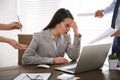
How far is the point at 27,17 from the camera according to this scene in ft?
11.1

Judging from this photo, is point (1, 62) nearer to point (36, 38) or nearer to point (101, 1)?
point (36, 38)

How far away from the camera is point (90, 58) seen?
170 cm

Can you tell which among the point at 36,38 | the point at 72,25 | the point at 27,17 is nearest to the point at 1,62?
the point at 27,17

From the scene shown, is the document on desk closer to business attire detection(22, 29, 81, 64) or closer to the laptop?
the laptop

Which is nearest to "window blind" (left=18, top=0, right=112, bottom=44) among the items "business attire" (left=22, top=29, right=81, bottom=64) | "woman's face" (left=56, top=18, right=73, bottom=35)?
"business attire" (left=22, top=29, right=81, bottom=64)

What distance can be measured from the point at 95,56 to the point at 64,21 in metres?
0.70

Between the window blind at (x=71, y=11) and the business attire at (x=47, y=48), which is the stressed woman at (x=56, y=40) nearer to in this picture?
the business attire at (x=47, y=48)

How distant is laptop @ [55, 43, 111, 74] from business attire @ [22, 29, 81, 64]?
426 millimetres

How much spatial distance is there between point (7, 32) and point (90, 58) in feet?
6.45

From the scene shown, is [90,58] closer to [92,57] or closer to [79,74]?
[92,57]

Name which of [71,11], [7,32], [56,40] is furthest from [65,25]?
[7,32]

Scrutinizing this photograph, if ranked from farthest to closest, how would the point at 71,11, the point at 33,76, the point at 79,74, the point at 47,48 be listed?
1. the point at 71,11
2. the point at 47,48
3. the point at 79,74
4. the point at 33,76

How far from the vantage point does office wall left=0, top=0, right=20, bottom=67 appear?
3.32 meters

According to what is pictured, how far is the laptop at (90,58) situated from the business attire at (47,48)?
43 cm
